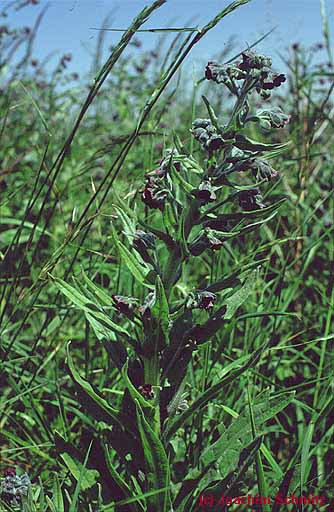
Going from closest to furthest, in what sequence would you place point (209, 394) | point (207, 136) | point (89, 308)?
point (209, 394) → point (207, 136) → point (89, 308)

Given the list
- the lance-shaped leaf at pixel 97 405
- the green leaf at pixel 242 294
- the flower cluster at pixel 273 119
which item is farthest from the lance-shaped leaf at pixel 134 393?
the flower cluster at pixel 273 119

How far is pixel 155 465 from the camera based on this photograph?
1.64 metres

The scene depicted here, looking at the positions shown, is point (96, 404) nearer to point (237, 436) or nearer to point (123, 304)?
point (123, 304)

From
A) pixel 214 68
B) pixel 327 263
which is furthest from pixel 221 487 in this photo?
pixel 327 263

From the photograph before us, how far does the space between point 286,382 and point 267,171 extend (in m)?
1.34

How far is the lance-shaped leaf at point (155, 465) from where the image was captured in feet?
5.22

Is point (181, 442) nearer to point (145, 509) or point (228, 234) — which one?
point (145, 509)

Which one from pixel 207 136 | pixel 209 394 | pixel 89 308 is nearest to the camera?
pixel 209 394

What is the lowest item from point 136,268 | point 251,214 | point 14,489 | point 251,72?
point 14,489

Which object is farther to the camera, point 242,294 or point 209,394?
point 242,294

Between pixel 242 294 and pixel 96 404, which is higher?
pixel 242 294

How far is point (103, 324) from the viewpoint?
1.80 meters

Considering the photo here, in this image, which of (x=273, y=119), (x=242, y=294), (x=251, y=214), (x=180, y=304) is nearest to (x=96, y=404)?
(x=180, y=304)

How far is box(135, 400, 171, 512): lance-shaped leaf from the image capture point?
159cm
